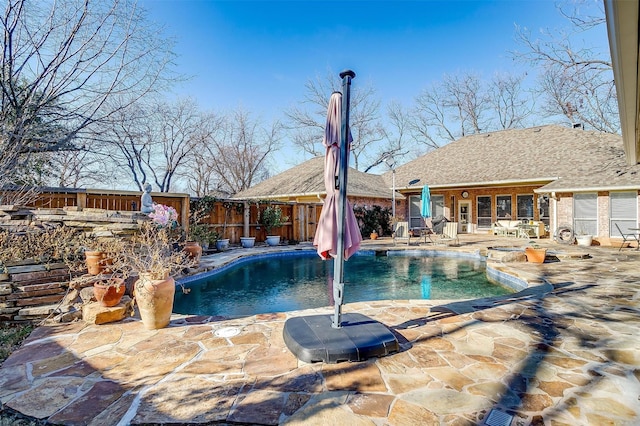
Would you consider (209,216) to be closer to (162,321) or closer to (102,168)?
(102,168)

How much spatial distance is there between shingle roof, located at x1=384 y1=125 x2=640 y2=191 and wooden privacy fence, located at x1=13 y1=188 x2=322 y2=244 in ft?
22.0

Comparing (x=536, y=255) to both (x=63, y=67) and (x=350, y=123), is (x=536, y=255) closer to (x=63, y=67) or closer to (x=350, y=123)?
(x=63, y=67)

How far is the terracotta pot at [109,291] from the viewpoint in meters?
3.98

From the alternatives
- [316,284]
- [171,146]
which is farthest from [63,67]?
[171,146]

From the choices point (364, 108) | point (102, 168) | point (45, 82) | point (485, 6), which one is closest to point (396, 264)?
point (45, 82)

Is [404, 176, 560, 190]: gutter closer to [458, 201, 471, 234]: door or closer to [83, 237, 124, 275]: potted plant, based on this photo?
[458, 201, 471, 234]: door

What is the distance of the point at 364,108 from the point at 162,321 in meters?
26.1

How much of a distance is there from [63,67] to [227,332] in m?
5.30

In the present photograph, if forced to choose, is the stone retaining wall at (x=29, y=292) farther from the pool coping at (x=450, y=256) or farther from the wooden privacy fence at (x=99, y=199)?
the wooden privacy fence at (x=99, y=199)

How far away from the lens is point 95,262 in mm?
4672

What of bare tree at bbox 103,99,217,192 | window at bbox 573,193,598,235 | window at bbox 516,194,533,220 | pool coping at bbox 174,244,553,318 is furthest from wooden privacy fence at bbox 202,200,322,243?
bare tree at bbox 103,99,217,192

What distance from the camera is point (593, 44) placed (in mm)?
10945

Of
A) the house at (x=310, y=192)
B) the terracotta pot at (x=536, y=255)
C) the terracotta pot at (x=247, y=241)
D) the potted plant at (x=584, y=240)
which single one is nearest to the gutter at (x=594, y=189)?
the potted plant at (x=584, y=240)

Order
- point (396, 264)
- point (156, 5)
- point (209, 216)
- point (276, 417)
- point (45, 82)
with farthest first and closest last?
point (209, 216) < point (396, 264) < point (156, 5) < point (45, 82) < point (276, 417)
